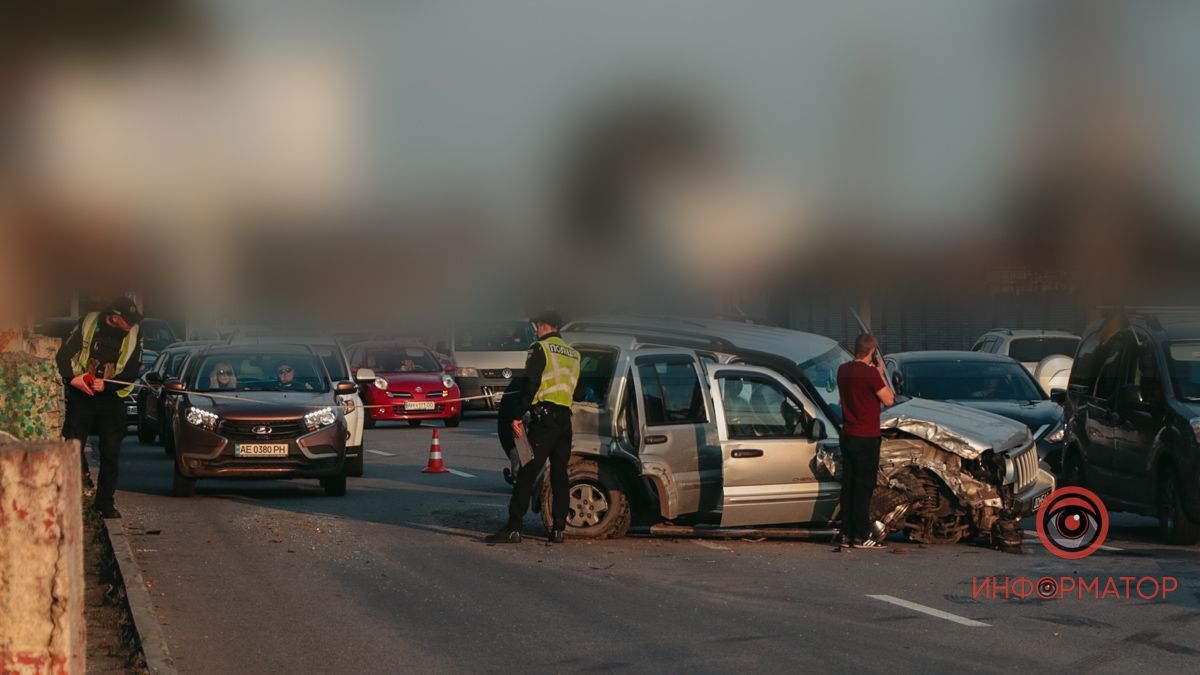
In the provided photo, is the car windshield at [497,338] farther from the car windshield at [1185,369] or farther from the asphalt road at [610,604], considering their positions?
the car windshield at [1185,369]

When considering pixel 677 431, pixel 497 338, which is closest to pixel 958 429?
pixel 677 431

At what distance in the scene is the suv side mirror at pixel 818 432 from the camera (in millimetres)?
14445

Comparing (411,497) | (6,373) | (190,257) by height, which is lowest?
(411,497)

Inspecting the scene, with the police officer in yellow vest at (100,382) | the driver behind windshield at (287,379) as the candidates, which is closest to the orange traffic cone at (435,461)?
the driver behind windshield at (287,379)

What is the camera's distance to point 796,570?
41.8 feet

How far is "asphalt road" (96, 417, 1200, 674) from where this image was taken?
920 centimetres

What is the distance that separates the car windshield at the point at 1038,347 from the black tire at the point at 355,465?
12.1m

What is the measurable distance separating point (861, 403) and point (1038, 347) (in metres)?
16.3

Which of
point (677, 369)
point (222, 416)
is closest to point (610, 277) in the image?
point (677, 369)

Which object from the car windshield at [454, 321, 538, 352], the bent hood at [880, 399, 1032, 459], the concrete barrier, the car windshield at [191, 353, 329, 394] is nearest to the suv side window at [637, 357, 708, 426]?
the bent hood at [880, 399, 1032, 459]

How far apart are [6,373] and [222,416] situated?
3.00 meters

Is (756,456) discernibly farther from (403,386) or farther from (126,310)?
(403,386)

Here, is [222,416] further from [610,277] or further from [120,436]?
[610,277]

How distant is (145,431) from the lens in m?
29.3
